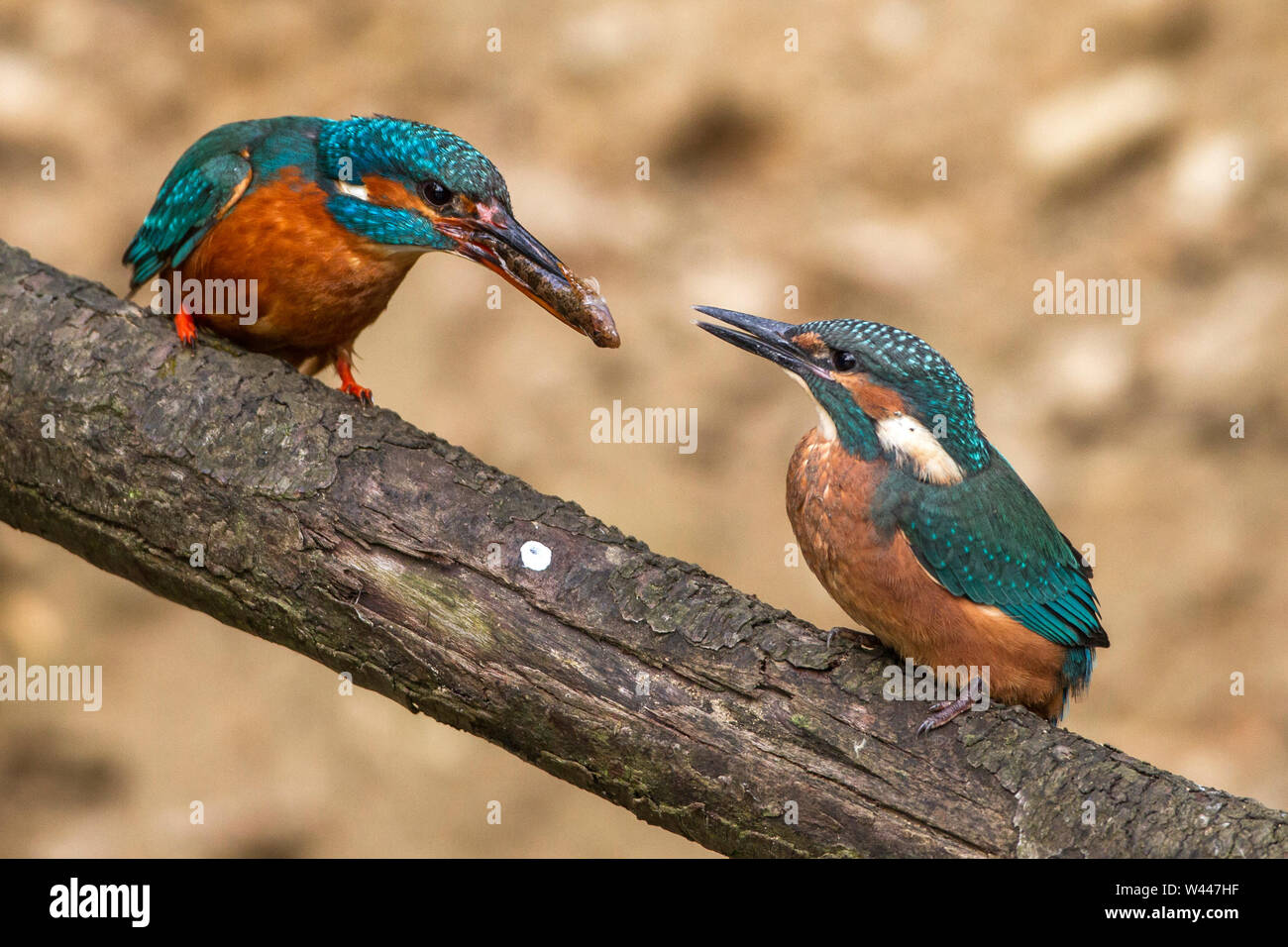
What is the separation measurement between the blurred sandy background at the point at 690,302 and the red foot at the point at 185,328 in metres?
2.77

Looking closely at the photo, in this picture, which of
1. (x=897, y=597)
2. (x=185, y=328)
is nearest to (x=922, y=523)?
(x=897, y=597)

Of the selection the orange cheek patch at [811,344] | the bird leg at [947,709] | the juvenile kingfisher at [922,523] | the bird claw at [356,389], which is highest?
the bird claw at [356,389]

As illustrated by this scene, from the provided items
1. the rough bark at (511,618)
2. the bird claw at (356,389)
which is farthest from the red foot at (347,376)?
the rough bark at (511,618)

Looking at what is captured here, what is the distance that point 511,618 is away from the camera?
2.53 meters

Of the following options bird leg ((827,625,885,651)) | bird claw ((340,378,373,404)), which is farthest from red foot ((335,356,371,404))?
bird leg ((827,625,885,651))

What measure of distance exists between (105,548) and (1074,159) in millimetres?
4683

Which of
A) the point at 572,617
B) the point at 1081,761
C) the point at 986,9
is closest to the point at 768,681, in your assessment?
the point at 572,617

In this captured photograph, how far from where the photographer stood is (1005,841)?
2.25 m

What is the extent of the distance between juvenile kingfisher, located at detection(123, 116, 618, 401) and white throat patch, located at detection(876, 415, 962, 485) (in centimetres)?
69

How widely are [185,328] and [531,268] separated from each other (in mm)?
882

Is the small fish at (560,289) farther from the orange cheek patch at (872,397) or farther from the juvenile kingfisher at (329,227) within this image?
the orange cheek patch at (872,397)

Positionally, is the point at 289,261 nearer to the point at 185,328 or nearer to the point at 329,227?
the point at 329,227

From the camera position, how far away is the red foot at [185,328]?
2.96 metres

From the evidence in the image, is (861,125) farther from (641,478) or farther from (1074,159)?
(641,478)
